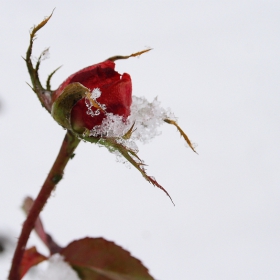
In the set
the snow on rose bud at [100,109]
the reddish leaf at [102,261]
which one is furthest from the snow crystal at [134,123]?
the reddish leaf at [102,261]

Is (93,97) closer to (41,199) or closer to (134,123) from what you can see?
(134,123)

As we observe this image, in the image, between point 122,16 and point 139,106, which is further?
point 122,16

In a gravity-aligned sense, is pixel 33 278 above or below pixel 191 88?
below

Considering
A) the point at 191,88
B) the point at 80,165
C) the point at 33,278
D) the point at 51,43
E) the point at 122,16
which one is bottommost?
the point at 33,278

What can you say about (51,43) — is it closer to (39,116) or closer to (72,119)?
(39,116)

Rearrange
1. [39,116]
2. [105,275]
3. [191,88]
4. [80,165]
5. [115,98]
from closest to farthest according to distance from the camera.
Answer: [115,98]
[105,275]
[80,165]
[39,116]
[191,88]

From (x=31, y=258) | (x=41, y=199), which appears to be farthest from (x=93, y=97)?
(x=31, y=258)

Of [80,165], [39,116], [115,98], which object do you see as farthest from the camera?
[39,116]

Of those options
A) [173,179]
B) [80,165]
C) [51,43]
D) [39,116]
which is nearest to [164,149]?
[173,179]

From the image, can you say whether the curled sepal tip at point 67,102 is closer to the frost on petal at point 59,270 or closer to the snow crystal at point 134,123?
the snow crystal at point 134,123
